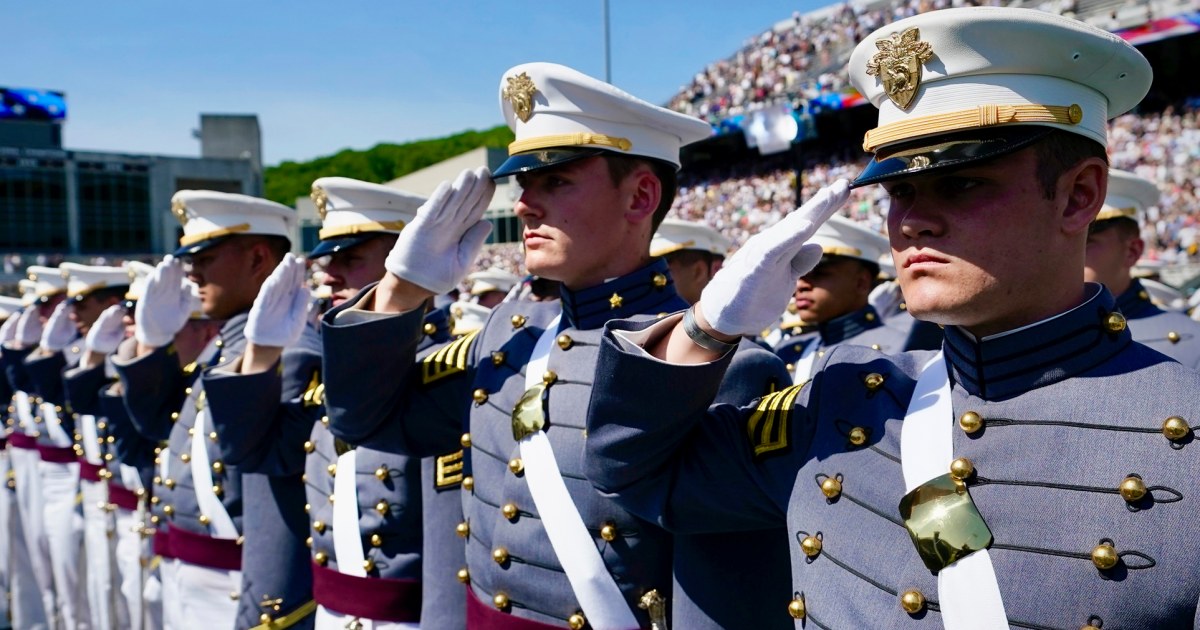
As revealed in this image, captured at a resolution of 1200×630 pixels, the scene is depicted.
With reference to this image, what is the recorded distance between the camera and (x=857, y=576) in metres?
1.80

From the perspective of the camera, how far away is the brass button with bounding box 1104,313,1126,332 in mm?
1718

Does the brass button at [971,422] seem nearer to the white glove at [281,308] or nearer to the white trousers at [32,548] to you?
the white glove at [281,308]

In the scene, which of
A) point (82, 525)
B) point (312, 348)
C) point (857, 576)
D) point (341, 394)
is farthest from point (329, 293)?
point (82, 525)

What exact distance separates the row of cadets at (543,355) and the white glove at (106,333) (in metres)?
3.47

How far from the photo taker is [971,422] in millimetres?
1729

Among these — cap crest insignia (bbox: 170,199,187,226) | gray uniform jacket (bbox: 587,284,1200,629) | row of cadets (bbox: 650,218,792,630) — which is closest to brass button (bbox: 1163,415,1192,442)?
gray uniform jacket (bbox: 587,284,1200,629)

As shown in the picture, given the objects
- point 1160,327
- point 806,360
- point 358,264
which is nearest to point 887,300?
point 806,360

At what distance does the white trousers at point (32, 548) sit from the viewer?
8.04 meters

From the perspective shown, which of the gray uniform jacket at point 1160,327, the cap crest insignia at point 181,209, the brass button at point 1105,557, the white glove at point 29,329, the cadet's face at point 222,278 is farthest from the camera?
the white glove at point 29,329

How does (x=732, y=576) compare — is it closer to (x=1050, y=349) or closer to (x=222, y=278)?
(x=1050, y=349)

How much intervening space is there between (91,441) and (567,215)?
18.5ft

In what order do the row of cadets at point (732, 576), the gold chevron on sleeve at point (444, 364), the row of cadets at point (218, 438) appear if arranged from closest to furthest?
the row of cadets at point (732, 576) → the gold chevron on sleeve at point (444, 364) → the row of cadets at point (218, 438)

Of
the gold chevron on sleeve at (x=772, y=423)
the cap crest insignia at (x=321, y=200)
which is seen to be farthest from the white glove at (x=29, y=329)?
the gold chevron on sleeve at (x=772, y=423)

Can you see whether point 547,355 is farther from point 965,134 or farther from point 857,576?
point 965,134
